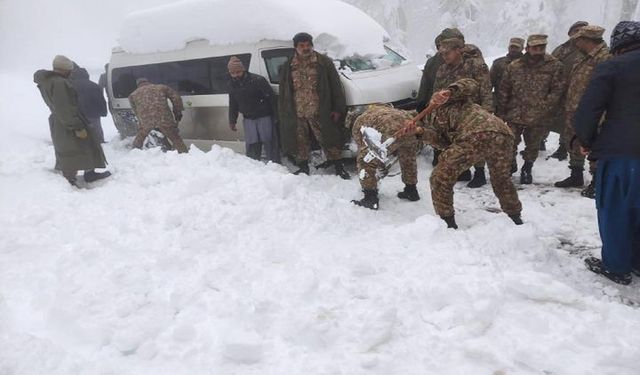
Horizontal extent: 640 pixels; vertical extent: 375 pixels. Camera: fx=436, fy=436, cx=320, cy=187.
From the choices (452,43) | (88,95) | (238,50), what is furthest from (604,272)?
(88,95)

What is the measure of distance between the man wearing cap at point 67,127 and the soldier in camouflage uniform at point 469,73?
4.35 m

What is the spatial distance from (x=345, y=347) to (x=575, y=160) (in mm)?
3781

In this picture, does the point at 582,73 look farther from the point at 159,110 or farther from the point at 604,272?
the point at 159,110

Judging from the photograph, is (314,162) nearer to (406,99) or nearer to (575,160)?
(406,99)

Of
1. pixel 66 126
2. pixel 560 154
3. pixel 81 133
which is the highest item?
pixel 66 126

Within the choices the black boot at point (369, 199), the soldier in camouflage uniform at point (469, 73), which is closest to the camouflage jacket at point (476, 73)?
the soldier in camouflage uniform at point (469, 73)

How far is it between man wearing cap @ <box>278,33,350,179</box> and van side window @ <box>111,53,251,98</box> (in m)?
0.91

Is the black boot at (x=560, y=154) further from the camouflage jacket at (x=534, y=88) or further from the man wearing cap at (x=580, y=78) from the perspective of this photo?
the camouflage jacket at (x=534, y=88)

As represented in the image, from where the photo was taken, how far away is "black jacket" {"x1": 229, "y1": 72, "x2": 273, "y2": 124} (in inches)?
218

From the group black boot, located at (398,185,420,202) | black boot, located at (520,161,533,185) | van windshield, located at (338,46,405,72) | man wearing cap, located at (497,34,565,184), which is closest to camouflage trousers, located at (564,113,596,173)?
man wearing cap, located at (497,34,565,184)

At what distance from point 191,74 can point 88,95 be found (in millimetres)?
2554

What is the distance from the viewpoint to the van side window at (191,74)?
608cm

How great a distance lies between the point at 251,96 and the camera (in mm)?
5570

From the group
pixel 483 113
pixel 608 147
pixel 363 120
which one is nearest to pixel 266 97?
pixel 363 120
